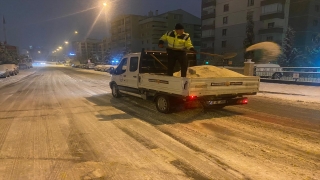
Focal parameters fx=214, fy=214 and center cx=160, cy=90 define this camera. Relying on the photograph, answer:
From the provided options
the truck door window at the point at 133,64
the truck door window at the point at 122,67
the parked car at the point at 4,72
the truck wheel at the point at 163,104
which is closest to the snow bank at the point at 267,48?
the truck door window at the point at 133,64

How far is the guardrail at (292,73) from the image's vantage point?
13.8m

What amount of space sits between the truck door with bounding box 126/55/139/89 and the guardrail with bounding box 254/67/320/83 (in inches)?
→ 460

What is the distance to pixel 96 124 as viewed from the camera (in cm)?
604

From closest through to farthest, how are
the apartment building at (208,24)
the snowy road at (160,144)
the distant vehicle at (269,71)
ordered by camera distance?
the snowy road at (160,144)
the distant vehicle at (269,71)
the apartment building at (208,24)

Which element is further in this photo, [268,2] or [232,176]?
[268,2]

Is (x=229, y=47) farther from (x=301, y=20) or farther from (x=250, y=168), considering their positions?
(x=250, y=168)

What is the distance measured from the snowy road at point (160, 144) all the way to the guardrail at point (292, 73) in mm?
7730

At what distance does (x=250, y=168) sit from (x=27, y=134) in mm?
5042

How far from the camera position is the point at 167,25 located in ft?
204

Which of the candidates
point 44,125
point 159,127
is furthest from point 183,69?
point 44,125

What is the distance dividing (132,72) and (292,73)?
12.7 meters

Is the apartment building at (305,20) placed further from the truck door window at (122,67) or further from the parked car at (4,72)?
the parked car at (4,72)

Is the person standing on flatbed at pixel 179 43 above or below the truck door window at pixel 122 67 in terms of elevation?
above

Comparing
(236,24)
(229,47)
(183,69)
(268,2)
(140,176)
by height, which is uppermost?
(268,2)
